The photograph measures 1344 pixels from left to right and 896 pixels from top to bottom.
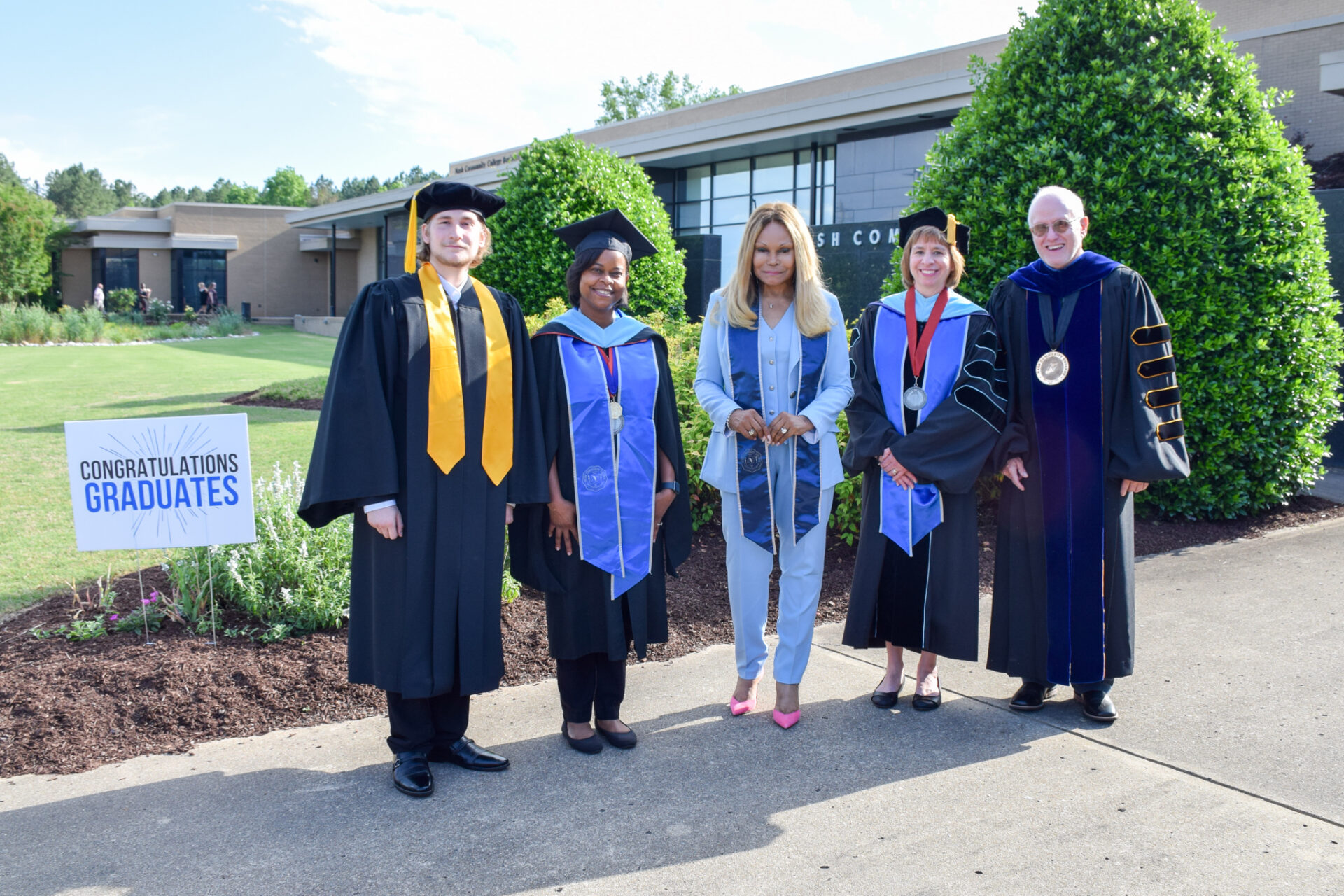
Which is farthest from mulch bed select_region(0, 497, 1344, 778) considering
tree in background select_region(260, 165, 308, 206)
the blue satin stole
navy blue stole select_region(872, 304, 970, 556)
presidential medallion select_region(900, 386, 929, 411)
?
tree in background select_region(260, 165, 308, 206)

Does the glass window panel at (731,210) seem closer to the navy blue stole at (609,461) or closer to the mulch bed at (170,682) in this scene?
the mulch bed at (170,682)

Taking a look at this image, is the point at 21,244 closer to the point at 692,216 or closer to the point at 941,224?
the point at 692,216

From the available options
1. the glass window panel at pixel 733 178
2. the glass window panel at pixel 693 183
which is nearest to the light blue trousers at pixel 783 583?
the glass window panel at pixel 733 178

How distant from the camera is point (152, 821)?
116 inches

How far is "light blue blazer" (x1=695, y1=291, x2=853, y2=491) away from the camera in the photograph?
3709 millimetres

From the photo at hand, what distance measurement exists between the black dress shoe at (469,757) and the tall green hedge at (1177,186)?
14.8 ft

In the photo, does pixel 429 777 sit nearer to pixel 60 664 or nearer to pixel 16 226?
pixel 60 664

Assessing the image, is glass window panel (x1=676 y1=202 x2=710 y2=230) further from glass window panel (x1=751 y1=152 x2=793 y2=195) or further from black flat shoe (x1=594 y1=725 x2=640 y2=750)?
black flat shoe (x1=594 y1=725 x2=640 y2=750)

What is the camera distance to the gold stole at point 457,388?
3.24 m

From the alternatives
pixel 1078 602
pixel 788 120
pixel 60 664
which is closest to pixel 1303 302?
pixel 1078 602

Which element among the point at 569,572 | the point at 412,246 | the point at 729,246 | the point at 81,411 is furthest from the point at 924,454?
the point at 729,246

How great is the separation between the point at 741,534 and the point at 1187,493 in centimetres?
434

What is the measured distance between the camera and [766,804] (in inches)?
123

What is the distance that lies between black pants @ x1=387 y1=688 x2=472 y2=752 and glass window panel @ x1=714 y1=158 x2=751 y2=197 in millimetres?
20721
